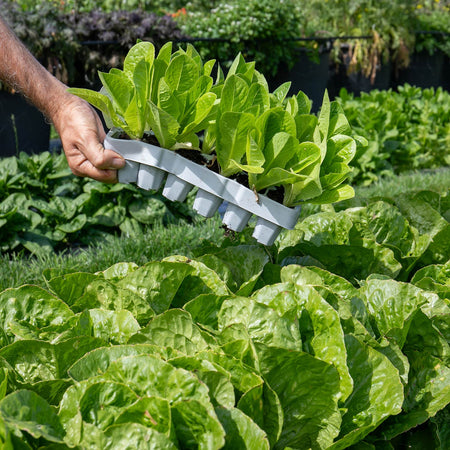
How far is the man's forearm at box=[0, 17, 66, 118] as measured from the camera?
2211 millimetres

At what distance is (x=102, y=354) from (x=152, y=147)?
640mm

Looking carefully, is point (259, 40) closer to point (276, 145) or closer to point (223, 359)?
point (276, 145)

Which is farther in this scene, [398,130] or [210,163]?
[398,130]

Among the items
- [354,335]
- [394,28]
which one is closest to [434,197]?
[354,335]

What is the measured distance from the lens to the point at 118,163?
175 centimetres

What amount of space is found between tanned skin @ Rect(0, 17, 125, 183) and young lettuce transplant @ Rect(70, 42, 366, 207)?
0.75 ft

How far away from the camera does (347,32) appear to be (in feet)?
36.9

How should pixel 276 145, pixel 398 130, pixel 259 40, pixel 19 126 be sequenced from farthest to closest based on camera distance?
pixel 259 40
pixel 398 130
pixel 19 126
pixel 276 145

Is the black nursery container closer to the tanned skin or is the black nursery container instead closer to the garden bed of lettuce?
the tanned skin

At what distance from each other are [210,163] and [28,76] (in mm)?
926

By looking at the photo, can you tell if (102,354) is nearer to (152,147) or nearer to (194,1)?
(152,147)

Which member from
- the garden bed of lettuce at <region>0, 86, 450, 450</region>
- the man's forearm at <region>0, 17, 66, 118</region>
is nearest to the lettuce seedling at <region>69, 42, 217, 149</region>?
the garden bed of lettuce at <region>0, 86, 450, 450</region>

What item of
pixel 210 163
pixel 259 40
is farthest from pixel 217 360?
pixel 259 40

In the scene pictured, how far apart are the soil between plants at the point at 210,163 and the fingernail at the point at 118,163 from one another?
0.28 feet
